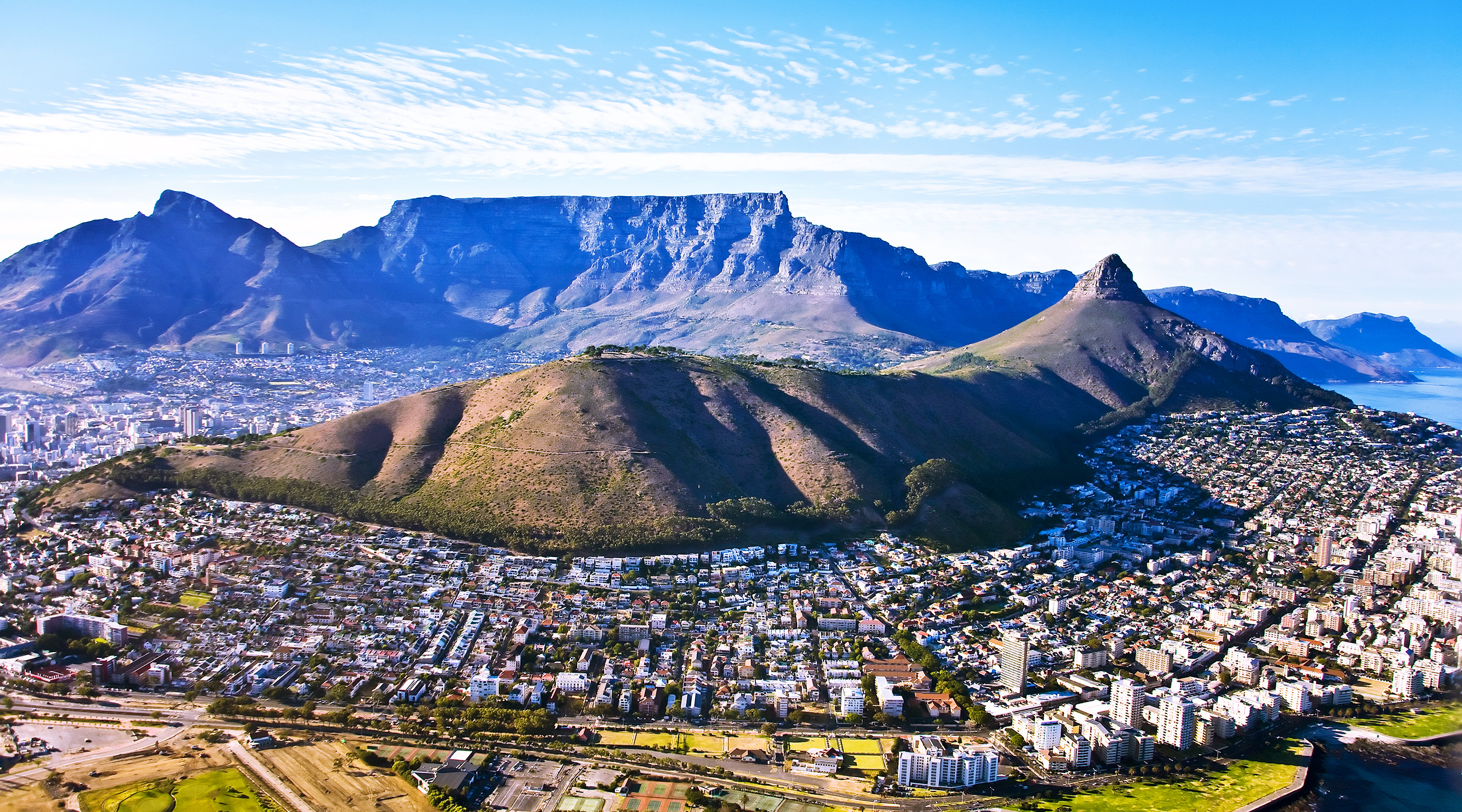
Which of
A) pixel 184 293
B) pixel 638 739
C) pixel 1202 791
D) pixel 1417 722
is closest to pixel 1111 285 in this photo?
pixel 1417 722

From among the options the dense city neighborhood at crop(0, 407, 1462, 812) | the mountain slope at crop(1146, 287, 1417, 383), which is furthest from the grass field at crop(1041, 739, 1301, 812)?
the mountain slope at crop(1146, 287, 1417, 383)

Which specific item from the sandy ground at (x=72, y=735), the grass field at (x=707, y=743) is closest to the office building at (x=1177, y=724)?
the grass field at (x=707, y=743)

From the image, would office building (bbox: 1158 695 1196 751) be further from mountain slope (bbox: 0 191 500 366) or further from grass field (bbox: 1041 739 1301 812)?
mountain slope (bbox: 0 191 500 366)

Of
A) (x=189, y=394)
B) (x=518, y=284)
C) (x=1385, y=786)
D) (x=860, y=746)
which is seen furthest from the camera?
(x=518, y=284)

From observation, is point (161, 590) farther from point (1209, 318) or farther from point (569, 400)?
point (1209, 318)

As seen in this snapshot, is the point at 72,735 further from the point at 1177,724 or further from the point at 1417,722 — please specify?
the point at 1417,722
